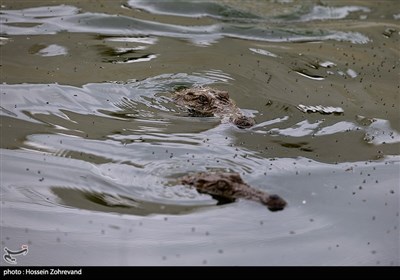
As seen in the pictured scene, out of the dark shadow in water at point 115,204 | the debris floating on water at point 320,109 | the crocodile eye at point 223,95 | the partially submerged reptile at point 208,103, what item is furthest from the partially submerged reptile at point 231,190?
the debris floating on water at point 320,109

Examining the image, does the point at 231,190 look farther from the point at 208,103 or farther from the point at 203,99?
the point at 203,99

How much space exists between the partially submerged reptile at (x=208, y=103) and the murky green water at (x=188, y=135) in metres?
0.23

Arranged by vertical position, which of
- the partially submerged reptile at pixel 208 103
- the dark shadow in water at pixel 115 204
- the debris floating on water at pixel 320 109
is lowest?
the debris floating on water at pixel 320 109

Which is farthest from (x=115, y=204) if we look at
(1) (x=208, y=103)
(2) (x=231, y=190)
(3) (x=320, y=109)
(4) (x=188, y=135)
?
(3) (x=320, y=109)

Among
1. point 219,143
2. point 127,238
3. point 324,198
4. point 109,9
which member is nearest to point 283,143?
point 219,143

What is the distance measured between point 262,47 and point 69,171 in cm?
754

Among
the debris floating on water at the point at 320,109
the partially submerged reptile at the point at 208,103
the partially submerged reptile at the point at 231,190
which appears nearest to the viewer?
the partially submerged reptile at the point at 231,190

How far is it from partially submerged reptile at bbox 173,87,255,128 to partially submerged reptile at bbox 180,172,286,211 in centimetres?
278

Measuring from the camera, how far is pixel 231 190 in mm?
8945

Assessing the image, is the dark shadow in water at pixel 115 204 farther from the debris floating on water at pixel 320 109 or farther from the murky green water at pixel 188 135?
the debris floating on water at pixel 320 109

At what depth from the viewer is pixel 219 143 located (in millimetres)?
10812

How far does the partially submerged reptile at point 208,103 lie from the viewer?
39.7 feet

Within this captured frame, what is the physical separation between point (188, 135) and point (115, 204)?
2611 mm

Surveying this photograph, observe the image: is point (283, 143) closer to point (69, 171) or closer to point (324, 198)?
point (324, 198)
